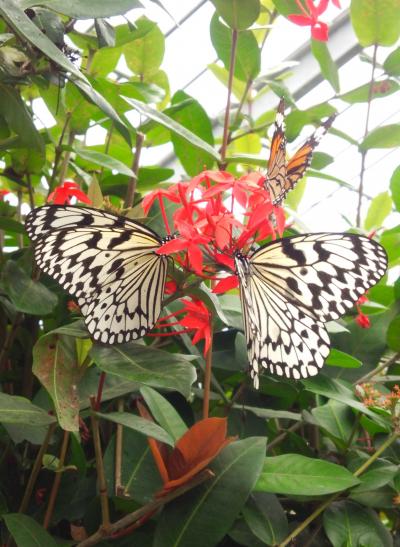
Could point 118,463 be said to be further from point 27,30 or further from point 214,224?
point 27,30

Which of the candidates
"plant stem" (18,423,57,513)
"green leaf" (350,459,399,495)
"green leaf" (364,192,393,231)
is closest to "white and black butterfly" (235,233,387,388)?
"green leaf" (350,459,399,495)

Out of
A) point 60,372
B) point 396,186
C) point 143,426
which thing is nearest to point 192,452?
point 143,426

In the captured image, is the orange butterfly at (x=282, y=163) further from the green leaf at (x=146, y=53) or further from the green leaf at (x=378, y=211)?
the green leaf at (x=378, y=211)

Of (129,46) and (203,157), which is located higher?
(129,46)

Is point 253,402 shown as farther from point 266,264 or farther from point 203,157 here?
point 203,157

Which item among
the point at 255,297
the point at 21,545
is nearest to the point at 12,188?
the point at 255,297

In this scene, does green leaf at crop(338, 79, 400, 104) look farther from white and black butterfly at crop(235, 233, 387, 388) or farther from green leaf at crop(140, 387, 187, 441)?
green leaf at crop(140, 387, 187, 441)
